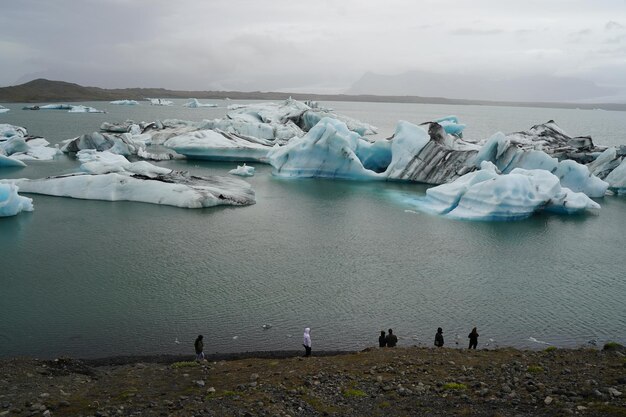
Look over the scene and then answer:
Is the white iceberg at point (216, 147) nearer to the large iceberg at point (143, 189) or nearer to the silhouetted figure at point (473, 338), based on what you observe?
the large iceberg at point (143, 189)

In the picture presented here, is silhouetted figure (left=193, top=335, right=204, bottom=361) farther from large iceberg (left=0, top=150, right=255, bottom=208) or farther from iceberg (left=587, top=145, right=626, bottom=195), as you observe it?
iceberg (left=587, top=145, right=626, bottom=195)

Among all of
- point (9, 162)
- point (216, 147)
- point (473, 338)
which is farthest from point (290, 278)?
point (9, 162)

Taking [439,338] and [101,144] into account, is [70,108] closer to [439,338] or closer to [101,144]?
[101,144]

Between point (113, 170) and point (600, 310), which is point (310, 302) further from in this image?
point (113, 170)

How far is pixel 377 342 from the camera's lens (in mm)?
10742

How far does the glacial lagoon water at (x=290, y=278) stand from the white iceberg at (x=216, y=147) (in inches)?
499

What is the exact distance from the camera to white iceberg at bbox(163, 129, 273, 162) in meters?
34.4

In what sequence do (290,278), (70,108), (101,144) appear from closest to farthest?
(290,278)
(101,144)
(70,108)

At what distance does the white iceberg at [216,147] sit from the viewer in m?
34.4

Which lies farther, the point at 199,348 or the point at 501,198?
the point at 501,198

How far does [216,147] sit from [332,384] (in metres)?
27.9

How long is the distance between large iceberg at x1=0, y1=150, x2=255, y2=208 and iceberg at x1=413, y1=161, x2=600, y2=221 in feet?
27.8

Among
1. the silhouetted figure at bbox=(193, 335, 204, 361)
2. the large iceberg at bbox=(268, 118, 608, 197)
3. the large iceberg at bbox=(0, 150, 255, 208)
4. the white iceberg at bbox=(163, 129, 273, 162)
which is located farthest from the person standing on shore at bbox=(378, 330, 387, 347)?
the white iceberg at bbox=(163, 129, 273, 162)

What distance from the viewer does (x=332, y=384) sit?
7840 mm
